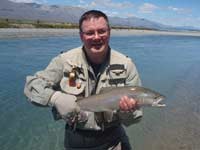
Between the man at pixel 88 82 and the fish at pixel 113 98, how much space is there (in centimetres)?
7

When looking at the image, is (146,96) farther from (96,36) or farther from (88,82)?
(96,36)

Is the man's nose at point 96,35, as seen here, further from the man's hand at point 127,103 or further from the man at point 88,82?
the man's hand at point 127,103

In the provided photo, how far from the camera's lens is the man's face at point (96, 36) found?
3.90 meters

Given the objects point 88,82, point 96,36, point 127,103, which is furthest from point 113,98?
point 96,36

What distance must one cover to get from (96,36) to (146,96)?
2.93ft

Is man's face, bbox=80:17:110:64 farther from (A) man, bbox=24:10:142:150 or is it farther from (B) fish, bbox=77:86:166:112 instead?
(B) fish, bbox=77:86:166:112

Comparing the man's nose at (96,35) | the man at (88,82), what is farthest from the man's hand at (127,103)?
the man's nose at (96,35)

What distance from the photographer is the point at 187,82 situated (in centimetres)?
2216

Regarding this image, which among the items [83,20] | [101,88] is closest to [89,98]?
[101,88]

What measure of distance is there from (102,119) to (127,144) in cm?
63

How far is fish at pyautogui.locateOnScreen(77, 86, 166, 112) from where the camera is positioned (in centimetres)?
392

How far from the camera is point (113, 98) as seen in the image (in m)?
3.96

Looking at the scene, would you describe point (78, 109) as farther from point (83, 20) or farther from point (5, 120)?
point (5, 120)

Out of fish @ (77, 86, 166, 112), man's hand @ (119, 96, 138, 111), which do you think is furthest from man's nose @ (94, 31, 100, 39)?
man's hand @ (119, 96, 138, 111)
